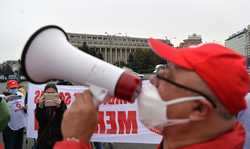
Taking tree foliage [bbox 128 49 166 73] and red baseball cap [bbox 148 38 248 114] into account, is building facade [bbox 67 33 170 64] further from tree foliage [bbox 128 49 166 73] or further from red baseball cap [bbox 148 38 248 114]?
red baseball cap [bbox 148 38 248 114]

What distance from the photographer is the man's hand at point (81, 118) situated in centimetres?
184

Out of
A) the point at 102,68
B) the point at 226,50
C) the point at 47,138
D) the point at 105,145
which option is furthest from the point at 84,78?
the point at 105,145

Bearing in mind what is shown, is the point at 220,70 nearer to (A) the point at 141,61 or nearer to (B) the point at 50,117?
(B) the point at 50,117

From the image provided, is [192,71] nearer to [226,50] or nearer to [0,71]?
[226,50]

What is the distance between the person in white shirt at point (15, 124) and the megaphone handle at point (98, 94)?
27.3ft

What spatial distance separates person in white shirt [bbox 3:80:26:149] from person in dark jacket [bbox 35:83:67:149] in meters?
3.23

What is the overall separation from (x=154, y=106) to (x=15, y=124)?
842 cm

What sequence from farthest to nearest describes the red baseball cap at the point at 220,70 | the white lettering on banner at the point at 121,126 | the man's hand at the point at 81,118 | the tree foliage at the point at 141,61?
1. the tree foliage at the point at 141,61
2. the white lettering on banner at the point at 121,126
3. the red baseball cap at the point at 220,70
4. the man's hand at the point at 81,118

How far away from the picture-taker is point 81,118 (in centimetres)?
185

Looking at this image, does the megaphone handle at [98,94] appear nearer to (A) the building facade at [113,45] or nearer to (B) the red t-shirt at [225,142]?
(B) the red t-shirt at [225,142]

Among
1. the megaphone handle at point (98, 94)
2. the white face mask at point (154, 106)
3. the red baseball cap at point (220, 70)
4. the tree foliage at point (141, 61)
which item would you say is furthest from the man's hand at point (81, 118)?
the tree foliage at point (141, 61)

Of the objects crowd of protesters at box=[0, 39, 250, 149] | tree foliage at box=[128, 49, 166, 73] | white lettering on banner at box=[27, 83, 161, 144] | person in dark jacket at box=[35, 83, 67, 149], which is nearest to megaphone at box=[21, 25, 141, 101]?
crowd of protesters at box=[0, 39, 250, 149]

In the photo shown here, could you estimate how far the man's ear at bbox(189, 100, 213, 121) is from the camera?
2.04 metres

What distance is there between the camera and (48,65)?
197cm
